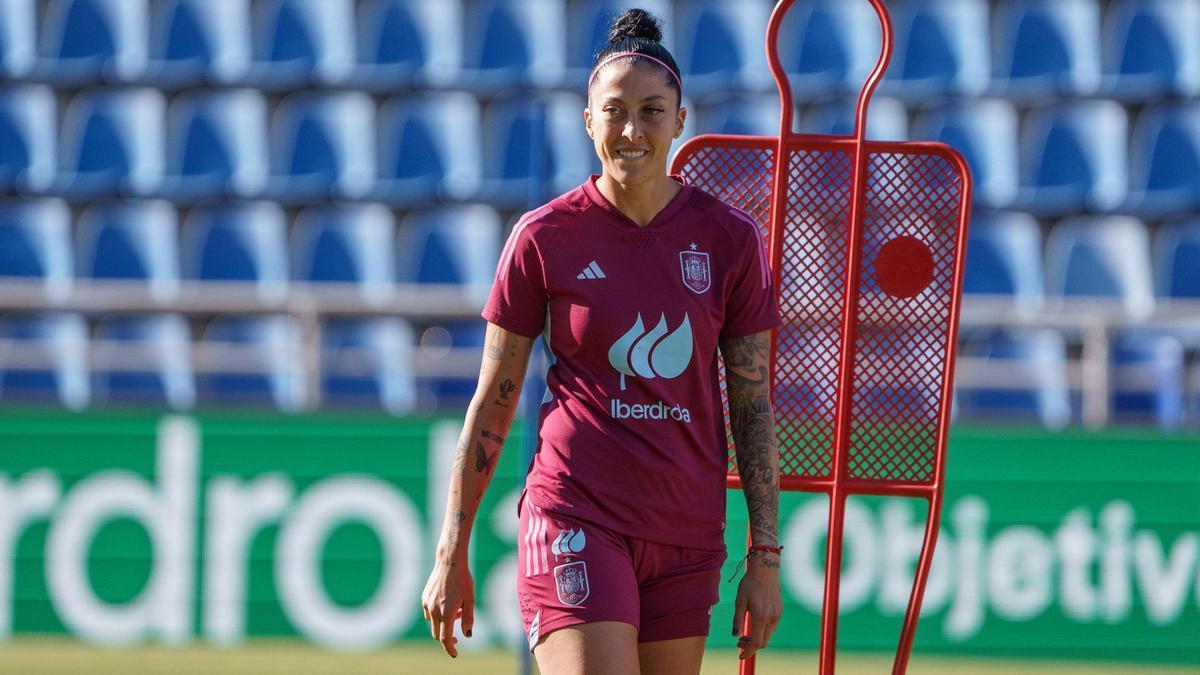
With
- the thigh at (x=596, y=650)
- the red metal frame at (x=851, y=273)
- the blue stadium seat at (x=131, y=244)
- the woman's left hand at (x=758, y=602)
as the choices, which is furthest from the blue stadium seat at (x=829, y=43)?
the thigh at (x=596, y=650)

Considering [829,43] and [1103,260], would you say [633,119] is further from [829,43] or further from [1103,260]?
[829,43]

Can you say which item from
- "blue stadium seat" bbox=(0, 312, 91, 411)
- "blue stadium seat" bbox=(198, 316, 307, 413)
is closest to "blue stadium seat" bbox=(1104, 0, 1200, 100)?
"blue stadium seat" bbox=(198, 316, 307, 413)

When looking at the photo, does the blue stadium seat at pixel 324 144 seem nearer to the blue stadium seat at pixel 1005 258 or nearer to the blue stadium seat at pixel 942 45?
the blue stadium seat at pixel 942 45

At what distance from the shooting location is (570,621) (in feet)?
10.0

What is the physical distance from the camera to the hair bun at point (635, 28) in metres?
3.20

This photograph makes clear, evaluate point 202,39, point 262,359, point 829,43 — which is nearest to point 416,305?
point 262,359

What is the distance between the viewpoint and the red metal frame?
3.68 meters

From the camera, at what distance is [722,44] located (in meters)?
10.9

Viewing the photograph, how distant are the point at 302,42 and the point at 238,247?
1722 mm

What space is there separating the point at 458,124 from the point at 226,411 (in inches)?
144

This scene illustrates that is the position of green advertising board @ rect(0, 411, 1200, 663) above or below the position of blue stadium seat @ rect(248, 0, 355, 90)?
below

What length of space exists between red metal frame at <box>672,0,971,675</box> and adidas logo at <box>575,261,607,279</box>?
65cm

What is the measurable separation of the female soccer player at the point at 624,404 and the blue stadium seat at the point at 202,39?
8028 millimetres

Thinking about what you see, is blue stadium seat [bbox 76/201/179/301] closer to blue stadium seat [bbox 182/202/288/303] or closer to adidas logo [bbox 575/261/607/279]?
blue stadium seat [bbox 182/202/288/303]
